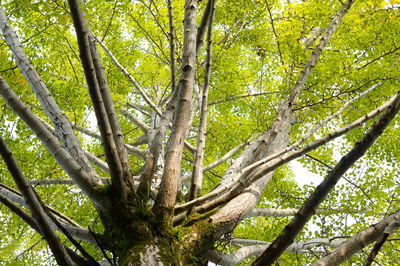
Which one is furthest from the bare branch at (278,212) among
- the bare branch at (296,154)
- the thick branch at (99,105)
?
the thick branch at (99,105)

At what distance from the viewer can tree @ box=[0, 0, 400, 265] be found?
2.09 meters

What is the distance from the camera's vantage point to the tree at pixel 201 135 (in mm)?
2094

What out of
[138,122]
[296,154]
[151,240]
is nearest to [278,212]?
[296,154]

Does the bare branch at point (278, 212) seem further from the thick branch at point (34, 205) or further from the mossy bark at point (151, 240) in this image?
the thick branch at point (34, 205)

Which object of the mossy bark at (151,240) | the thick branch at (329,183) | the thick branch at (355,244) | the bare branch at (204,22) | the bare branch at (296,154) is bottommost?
the thick branch at (355,244)

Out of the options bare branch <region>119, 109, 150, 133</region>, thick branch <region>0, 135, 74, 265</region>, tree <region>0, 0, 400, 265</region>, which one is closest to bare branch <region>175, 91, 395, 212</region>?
tree <region>0, 0, 400, 265</region>

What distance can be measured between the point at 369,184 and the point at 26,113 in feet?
19.2

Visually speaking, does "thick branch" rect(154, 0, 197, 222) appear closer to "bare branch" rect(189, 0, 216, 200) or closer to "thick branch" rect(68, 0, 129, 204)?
"bare branch" rect(189, 0, 216, 200)

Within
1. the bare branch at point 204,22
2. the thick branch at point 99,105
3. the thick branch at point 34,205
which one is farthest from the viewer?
the bare branch at point 204,22

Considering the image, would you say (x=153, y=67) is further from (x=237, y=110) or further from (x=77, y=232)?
(x=77, y=232)

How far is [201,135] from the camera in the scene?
116 inches

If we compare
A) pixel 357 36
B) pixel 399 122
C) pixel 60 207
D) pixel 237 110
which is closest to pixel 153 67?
pixel 237 110

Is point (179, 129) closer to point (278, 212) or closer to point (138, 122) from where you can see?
point (278, 212)

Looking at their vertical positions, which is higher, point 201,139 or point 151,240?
point 201,139
